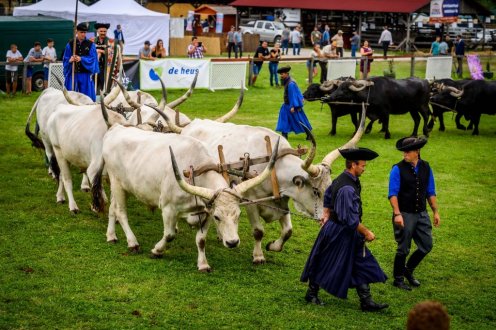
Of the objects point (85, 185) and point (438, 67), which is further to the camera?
point (438, 67)

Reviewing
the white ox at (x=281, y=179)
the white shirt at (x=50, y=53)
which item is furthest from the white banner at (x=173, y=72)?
the white ox at (x=281, y=179)

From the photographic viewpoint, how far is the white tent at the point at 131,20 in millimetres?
37344

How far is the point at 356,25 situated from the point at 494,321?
152 feet

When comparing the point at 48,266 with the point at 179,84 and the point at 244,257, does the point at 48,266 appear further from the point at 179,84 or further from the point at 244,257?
the point at 179,84

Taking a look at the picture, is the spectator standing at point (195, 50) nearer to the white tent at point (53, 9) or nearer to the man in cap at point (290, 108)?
the white tent at point (53, 9)

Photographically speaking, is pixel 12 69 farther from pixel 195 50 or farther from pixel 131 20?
pixel 195 50

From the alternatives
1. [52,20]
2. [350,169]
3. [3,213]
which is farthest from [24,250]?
[52,20]

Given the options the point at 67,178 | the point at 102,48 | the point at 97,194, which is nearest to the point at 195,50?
the point at 102,48

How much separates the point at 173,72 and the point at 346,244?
19820 mm

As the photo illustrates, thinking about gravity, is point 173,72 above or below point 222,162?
above

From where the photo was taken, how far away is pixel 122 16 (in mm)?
38375

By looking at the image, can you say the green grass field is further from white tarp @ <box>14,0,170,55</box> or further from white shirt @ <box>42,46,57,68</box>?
white tarp @ <box>14,0,170,55</box>

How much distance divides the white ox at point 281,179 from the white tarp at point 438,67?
2282 centimetres

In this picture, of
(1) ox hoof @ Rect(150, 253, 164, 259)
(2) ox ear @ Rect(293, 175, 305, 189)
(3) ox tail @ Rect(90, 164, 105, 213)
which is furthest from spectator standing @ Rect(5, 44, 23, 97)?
(2) ox ear @ Rect(293, 175, 305, 189)
